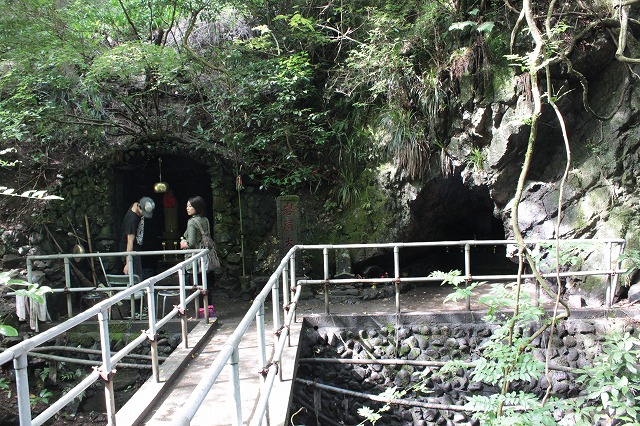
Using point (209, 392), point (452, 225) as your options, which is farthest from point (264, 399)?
point (452, 225)

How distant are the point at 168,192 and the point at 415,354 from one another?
6669mm

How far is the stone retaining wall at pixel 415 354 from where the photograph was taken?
5637mm

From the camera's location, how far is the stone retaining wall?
5637 millimetres

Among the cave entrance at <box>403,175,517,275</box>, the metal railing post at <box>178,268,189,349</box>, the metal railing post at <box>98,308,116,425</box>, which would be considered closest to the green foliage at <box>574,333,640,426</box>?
the metal railing post at <box>98,308,116,425</box>

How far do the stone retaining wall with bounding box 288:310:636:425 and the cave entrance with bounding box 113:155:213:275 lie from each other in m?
5.14

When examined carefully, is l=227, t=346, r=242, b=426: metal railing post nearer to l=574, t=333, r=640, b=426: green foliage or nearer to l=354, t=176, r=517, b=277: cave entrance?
l=574, t=333, r=640, b=426: green foliage

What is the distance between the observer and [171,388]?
4250 mm

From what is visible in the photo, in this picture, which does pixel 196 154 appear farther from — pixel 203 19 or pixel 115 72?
pixel 203 19

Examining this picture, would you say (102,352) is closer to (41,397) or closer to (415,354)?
(41,397)

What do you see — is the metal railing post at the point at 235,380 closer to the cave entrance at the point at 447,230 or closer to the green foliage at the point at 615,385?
the green foliage at the point at 615,385

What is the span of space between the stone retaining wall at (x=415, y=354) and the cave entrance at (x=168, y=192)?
5142 millimetres

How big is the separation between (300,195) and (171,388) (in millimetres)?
5207

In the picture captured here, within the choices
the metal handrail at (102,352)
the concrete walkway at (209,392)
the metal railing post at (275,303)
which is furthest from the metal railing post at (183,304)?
the metal railing post at (275,303)

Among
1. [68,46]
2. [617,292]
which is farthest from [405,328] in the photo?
[68,46]
